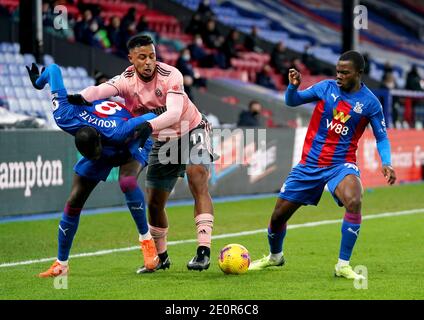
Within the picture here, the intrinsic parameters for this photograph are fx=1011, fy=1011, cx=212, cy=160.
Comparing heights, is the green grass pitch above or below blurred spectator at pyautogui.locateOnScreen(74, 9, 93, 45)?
below

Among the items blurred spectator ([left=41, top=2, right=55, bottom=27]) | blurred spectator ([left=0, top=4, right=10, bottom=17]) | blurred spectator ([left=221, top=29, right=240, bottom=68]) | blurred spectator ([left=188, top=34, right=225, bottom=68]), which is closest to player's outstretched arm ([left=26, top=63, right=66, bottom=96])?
blurred spectator ([left=41, top=2, right=55, bottom=27])

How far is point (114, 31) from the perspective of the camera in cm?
Result: 2338

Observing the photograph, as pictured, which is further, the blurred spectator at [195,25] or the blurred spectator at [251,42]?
the blurred spectator at [251,42]

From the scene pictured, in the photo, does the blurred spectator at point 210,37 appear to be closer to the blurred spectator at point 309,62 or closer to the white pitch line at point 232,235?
the blurred spectator at point 309,62

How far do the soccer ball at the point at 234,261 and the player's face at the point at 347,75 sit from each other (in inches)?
67.8

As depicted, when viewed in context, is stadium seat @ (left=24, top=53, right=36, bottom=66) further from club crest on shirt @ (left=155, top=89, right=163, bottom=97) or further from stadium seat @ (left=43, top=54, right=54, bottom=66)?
club crest on shirt @ (left=155, top=89, right=163, bottom=97)

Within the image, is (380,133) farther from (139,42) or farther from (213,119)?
(213,119)

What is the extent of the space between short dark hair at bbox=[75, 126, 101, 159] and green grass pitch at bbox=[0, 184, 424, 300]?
1094mm

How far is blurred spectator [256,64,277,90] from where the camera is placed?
27109 millimetres

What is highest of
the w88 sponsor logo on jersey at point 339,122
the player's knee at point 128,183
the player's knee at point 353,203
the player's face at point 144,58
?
the player's face at point 144,58

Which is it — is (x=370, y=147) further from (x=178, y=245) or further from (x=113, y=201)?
(x=178, y=245)

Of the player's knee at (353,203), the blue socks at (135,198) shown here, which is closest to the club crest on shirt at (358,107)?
the player's knee at (353,203)

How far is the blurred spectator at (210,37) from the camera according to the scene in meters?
27.2

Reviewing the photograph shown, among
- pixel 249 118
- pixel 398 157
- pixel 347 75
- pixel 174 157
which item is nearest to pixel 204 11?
A: pixel 398 157
